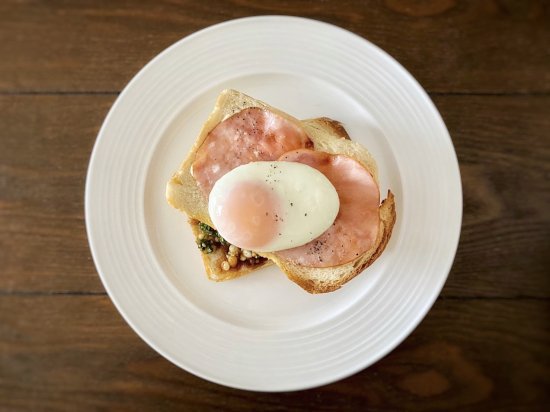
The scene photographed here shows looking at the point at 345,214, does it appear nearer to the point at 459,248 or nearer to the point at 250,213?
the point at 250,213

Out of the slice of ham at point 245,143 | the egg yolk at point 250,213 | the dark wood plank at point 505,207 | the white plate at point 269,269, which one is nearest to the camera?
the egg yolk at point 250,213

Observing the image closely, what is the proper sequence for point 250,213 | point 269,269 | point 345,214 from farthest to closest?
point 269,269 < point 345,214 < point 250,213

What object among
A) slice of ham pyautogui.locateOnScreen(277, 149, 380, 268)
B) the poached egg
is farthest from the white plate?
the poached egg

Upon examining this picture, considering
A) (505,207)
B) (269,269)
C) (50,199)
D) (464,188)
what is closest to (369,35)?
(464,188)

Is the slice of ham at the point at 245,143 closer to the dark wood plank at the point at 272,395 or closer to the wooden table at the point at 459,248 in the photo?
the wooden table at the point at 459,248

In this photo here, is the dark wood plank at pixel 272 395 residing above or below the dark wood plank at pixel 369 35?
below

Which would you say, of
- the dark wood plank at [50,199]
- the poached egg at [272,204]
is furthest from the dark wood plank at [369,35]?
the poached egg at [272,204]

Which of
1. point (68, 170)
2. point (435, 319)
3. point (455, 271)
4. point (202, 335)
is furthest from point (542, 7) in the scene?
point (68, 170)
